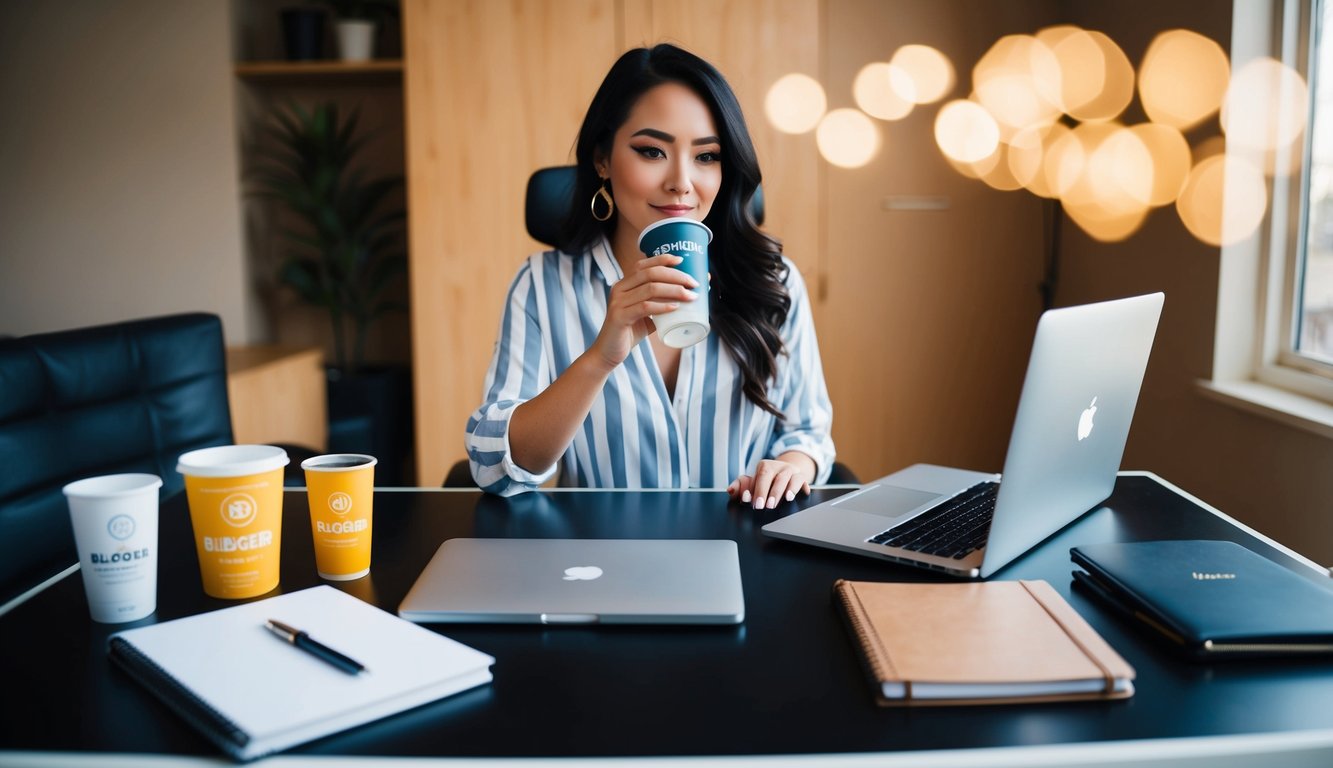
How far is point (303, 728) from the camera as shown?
672mm

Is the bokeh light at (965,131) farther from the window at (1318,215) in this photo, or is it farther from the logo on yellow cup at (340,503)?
the logo on yellow cup at (340,503)

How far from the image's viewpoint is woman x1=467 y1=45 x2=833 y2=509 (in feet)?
5.30

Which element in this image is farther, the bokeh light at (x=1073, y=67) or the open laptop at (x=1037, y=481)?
the bokeh light at (x=1073, y=67)

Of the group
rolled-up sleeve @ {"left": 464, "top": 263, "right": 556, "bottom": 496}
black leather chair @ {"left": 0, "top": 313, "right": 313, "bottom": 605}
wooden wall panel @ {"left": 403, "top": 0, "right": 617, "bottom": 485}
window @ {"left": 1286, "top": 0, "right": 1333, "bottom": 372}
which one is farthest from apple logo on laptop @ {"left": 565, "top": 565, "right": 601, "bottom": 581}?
wooden wall panel @ {"left": 403, "top": 0, "right": 617, "bottom": 485}

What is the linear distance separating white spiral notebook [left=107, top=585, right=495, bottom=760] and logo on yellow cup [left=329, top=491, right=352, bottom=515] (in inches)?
4.3

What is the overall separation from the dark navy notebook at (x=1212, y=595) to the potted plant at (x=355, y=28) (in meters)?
3.09

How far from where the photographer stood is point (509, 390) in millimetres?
1593

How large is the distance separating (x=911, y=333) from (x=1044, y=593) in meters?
2.54

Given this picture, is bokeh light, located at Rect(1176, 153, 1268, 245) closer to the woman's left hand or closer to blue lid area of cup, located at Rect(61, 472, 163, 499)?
the woman's left hand

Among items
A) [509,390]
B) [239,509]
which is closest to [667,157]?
[509,390]

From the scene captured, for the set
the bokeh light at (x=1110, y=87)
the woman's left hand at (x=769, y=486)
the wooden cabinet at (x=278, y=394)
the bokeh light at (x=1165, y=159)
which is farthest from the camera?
the wooden cabinet at (x=278, y=394)

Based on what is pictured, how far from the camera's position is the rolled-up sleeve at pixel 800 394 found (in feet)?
5.63

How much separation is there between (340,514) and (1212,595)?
817mm

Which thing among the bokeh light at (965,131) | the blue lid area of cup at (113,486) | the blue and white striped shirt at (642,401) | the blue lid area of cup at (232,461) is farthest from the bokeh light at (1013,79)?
the blue lid area of cup at (113,486)
